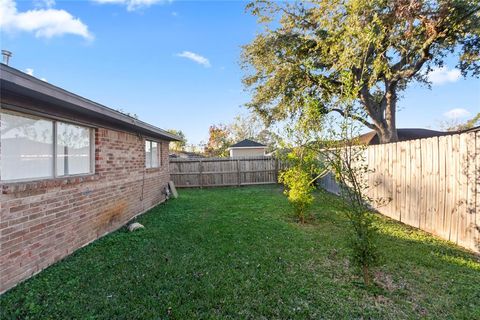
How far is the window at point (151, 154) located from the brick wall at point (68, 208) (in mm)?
884

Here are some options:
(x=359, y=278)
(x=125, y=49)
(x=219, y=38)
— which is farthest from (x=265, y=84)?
(x=359, y=278)

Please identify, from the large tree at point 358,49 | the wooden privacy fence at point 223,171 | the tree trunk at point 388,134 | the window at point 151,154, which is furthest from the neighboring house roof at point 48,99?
the tree trunk at point 388,134

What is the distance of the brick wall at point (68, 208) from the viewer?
2.86 metres

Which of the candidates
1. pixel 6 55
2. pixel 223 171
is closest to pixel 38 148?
pixel 6 55

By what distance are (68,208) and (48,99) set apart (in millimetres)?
1742

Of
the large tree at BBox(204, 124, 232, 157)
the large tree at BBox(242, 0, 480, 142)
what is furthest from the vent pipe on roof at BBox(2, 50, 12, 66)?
the large tree at BBox(204, 124, 232, 157)

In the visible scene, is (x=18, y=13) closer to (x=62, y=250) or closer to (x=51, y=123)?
(x=51, y=123)

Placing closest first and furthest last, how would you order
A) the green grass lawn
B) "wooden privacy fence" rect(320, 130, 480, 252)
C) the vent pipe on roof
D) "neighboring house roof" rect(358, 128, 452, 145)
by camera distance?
the green grass lawn, the vent pipe on roof, "wooden privacy fence" rect(320, 130, 480, 252), "neighboring house roof" rect(358, 128, 452, 145)

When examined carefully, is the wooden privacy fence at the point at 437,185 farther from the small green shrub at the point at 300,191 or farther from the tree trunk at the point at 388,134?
the tree trunk at the point at 388,134

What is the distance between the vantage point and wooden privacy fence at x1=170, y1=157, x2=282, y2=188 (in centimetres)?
1281

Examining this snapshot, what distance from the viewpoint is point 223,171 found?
12961mm

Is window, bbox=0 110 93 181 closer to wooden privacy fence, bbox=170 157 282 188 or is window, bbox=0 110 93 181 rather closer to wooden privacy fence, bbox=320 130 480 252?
wooden privacy fence, bbox=320 130 480 252

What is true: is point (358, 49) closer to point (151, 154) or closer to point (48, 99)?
point (151, 154)

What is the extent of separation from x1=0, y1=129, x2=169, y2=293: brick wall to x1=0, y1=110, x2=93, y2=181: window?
198 mm
